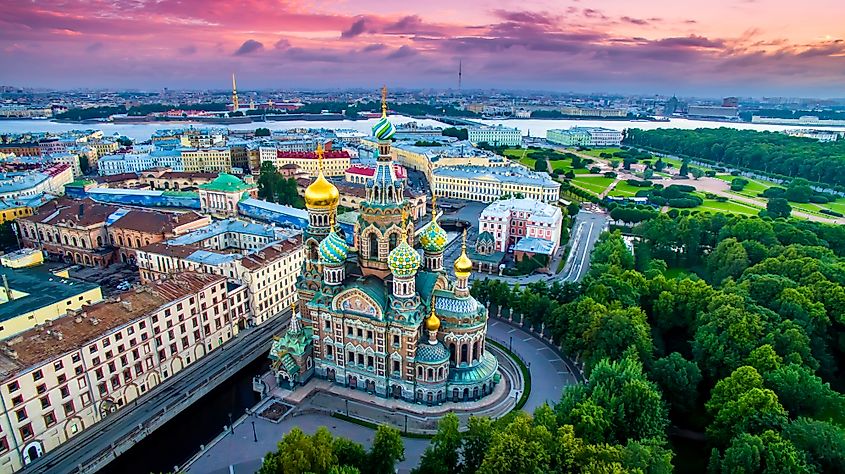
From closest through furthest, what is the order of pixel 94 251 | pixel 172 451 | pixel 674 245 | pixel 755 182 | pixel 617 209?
pixel 172 451 → pixel 94 251 → pixel 674 245 → pixel 617 209 → pixel 755 182

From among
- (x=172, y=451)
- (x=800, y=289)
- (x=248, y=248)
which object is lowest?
(x=172, y=451)

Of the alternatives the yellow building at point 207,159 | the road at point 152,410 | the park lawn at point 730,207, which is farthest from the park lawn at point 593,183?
the yellow building at point 207,159

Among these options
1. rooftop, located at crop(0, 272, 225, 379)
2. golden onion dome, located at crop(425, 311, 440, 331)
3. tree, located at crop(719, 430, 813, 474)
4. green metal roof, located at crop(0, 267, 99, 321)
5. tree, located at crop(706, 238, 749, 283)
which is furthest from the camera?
tree, located at crop(706, 238, 749, 283)

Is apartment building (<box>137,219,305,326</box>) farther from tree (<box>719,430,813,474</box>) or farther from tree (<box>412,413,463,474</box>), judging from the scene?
tree (<box>719,430,813,474</box>)

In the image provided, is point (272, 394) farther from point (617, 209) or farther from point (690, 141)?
point (690, 141)

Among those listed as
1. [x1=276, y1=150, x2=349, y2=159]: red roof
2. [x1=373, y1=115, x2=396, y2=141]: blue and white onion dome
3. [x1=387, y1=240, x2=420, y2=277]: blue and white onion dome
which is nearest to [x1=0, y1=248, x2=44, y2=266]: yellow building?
[x1=373, y1=115, x2=396, y2=141]: blue and white onion dome

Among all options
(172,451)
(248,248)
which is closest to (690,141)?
(248,248)

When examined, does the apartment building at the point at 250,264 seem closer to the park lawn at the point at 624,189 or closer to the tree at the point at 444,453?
the tree at the point at 444,453
